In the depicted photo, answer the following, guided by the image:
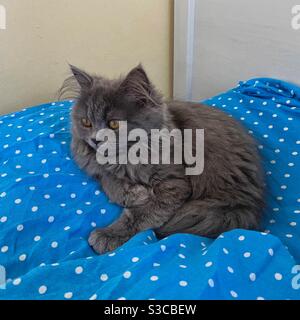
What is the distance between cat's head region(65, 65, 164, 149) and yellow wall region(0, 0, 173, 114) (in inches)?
32.9

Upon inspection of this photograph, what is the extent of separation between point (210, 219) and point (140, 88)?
48 centimetres

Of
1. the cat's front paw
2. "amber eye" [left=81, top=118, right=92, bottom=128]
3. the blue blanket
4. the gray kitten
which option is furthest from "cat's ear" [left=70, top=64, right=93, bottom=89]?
the cat's front paw

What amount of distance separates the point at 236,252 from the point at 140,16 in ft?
5.77

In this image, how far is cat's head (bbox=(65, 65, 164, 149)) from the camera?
1206 mm

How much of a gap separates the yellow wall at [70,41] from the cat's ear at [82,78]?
750mm

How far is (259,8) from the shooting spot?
1.82m

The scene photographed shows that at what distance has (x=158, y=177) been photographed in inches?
49.8

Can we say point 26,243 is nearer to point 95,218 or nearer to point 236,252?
→ point 95,218

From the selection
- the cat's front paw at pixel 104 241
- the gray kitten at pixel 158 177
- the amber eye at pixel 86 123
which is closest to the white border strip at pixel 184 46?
the gray kitten at pixel 158 177

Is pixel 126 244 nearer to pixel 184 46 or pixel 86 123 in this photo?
pixel 86 123

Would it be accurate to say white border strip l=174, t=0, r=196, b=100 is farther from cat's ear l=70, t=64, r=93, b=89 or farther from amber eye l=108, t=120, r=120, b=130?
amber eye l=108, t=120, r=120, b=130

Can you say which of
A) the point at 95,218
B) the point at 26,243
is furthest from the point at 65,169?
the point at 26,243

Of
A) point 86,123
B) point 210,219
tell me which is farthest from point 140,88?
point 210,219
